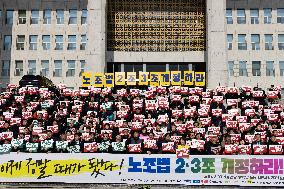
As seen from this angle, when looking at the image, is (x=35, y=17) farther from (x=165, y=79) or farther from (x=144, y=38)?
(x=165, y=79)

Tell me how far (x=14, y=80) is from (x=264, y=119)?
36.5m

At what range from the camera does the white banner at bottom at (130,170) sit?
751 inches

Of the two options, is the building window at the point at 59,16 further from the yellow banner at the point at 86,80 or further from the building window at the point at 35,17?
the yellow banner at the point at 86,80

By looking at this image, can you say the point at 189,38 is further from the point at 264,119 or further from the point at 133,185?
the point at 133,185

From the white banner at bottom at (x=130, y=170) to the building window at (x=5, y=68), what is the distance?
1390 inches

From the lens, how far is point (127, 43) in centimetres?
4634

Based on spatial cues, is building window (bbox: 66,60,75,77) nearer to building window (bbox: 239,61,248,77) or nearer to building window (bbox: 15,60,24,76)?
building window (bbox: 15,60,24,76)

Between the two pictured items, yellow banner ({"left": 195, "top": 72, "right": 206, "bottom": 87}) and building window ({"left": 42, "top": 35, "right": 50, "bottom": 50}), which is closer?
yellow banner ({"left": 195, "top": 72, "right": 206, "bottom": 87})

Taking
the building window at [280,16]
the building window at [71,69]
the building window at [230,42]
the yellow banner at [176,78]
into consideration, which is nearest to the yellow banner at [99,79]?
the yellow banner at [176,78]

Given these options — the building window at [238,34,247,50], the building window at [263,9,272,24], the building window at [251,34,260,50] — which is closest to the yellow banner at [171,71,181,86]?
the building window at [238,34,247,50]

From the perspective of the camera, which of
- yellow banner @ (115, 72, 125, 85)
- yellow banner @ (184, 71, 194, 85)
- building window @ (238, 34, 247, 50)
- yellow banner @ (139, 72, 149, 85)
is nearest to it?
yellow banner @ (115, 72, 125, 85)

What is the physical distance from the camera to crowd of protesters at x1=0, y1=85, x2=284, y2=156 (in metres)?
20.0

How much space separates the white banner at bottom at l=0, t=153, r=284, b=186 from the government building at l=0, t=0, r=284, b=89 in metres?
24.4

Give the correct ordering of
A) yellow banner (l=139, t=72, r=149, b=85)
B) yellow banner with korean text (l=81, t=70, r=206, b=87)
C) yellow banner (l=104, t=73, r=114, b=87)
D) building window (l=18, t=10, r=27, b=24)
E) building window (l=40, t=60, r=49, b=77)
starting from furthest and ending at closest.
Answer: building window (l=18, t=10, r=27, b=24), building window (l=40, t=60, r=49, b=77), yellow banner (l=139, t=72, r=149, b=85), yellow banner with korean text (l=81, t=70, r=206, b=87), yellow banner (l=104, t=73, r=114, b=87)
